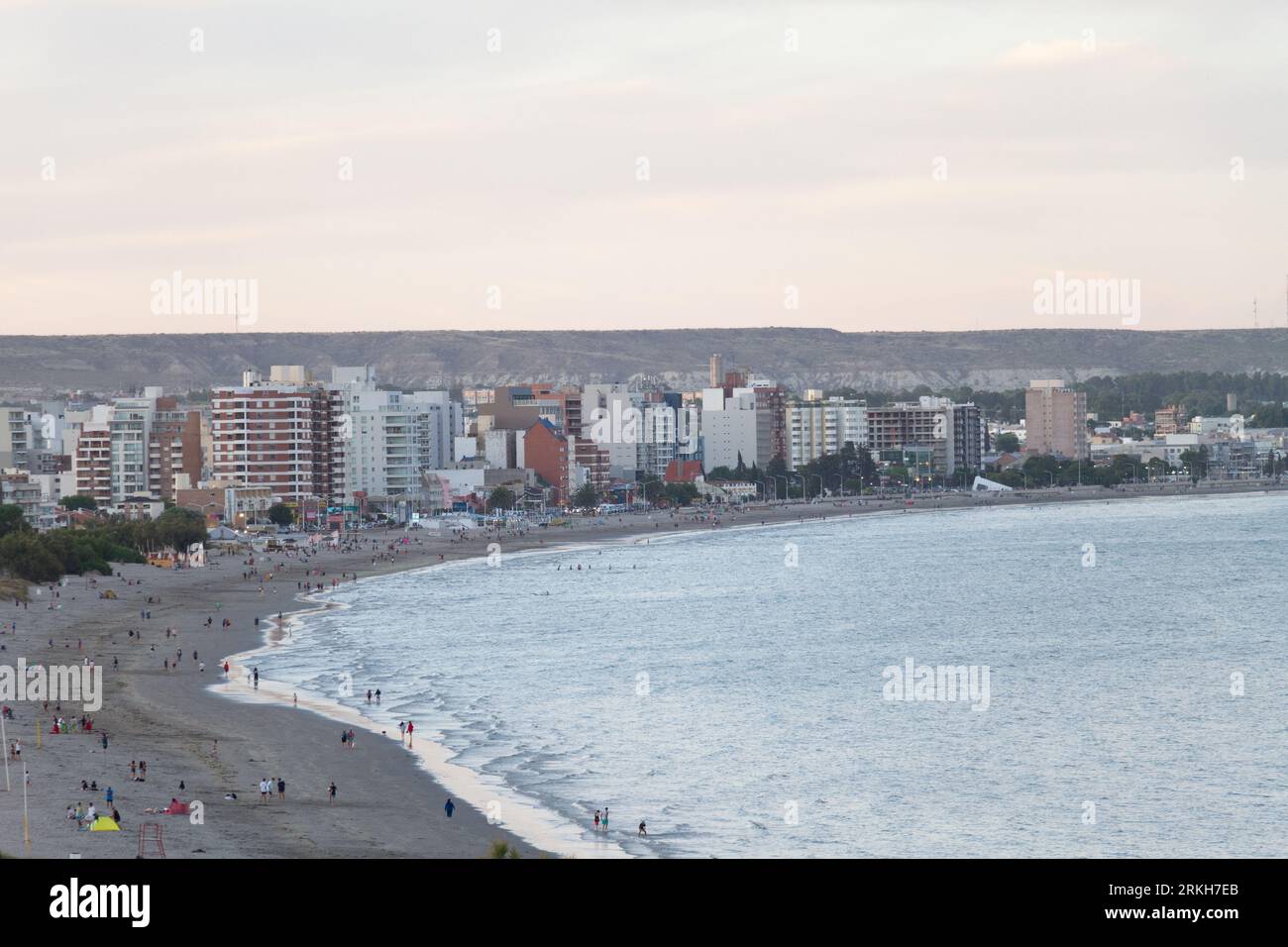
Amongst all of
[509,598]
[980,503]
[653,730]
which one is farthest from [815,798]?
[980,503]

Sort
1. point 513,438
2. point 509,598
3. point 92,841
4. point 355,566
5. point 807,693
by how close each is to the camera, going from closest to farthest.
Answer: point 92,841, point 807,693, point 509,598, point 355,566, point 513,438

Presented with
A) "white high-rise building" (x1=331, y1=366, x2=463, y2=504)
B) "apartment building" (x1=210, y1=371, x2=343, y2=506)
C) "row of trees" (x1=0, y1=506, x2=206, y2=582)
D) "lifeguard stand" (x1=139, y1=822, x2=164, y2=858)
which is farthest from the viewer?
"white high-rise building" (x1=331, y1=366, x2=463, y2=504)

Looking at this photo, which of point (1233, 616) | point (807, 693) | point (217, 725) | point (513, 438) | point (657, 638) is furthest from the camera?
point (513, 438)

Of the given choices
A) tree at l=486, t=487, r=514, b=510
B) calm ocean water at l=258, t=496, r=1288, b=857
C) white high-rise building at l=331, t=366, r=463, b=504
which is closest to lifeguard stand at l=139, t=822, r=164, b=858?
calm ocean water at l=258, t=496, r=1288, b=857

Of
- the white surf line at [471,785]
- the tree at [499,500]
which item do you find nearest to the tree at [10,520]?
the white surf line at [471,785]

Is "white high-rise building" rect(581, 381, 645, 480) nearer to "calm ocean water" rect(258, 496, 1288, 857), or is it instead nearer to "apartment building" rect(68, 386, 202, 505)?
"apartment building" rect(68, 386, 202, 505)

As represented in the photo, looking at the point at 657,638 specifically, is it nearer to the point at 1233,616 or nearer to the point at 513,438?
the point at 1233,616
